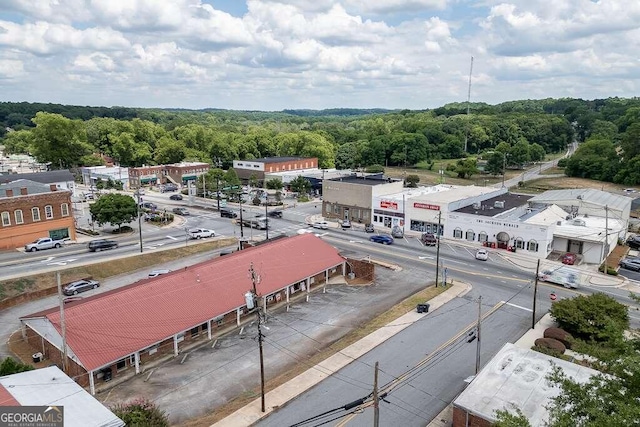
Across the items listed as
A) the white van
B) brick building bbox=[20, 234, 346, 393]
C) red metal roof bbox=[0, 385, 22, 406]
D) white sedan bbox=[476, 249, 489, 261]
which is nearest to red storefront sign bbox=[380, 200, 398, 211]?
white sedan bbox=[476, 249, 489, 261]

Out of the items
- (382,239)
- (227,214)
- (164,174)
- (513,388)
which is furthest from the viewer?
(164,174)

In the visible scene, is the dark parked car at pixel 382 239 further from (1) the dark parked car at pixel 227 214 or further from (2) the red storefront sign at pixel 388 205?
(1) the dark parked car at pixel 227 214

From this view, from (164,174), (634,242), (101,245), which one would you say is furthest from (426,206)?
(164,174)

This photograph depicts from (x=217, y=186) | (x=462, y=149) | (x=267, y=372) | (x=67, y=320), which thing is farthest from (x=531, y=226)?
(x=462, y=149)

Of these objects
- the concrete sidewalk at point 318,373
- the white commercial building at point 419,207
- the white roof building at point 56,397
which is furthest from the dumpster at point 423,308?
the white commercial building at point 419,207

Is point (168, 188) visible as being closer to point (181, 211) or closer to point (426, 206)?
point (181, 211)
